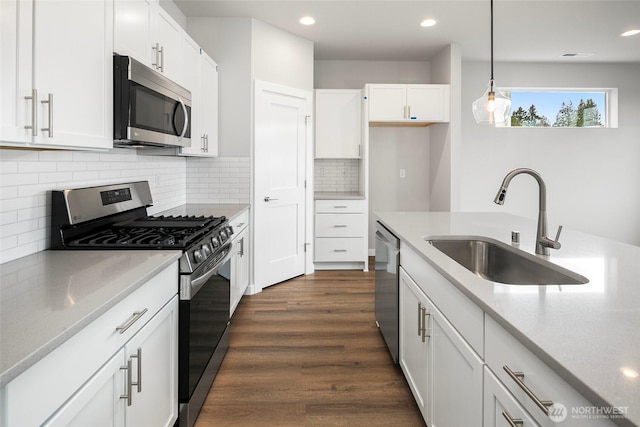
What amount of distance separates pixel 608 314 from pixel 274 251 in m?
3.58

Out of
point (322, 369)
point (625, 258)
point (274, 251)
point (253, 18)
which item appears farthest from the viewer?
point (274, 251)

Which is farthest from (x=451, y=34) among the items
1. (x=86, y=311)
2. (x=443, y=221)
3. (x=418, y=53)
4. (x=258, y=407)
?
(x=86, y=311)

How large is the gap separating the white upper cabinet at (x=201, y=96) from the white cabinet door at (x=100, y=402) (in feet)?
6.47

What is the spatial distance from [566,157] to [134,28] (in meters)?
5.83

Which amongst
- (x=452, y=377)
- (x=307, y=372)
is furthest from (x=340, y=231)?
(x=452, y=377)

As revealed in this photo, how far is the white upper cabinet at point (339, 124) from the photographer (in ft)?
17.2

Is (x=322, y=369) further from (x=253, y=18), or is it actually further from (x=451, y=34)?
(x=451, y=34)

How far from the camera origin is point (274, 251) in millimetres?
4395

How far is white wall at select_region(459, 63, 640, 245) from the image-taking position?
5.88 metres

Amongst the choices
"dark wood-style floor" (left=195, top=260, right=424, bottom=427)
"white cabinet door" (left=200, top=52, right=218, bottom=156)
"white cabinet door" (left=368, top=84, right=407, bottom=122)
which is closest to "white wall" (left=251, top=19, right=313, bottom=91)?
"white cabinet door" (left=200, top=52, right=218, bottom=156)

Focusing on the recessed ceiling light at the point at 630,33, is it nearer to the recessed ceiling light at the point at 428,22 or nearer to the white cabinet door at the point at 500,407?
the recessed ceiling light at the point at 428,22

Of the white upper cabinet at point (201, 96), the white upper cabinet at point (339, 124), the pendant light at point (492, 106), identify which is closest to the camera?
the pendant light at point (492, 106)

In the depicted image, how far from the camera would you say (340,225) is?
5066mm

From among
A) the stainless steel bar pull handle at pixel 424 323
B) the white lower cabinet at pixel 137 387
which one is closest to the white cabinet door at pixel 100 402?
the white lower cabinet at pixel 137 387
